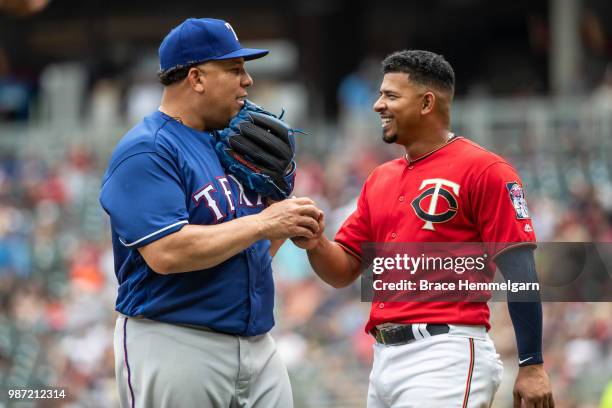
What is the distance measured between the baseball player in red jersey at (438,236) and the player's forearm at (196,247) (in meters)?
0.49

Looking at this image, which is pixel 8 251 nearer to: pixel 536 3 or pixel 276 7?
pixel 276 7

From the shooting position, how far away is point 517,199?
3826 millimetres

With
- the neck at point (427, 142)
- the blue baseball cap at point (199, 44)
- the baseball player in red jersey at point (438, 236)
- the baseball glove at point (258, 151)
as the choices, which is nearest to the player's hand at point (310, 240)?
the baseball player in red jersey at point (438, 236)

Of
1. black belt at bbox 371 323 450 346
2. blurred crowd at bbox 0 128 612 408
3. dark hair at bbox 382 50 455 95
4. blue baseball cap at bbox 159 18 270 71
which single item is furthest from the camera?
blurred crowd at bbox 0 128 612 408

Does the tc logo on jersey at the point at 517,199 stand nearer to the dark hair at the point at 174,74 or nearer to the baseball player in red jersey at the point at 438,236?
the baseball player in red jersey at the point at 438,236

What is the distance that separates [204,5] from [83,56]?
2.98 metres

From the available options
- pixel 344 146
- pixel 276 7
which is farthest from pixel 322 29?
pixel 344 146

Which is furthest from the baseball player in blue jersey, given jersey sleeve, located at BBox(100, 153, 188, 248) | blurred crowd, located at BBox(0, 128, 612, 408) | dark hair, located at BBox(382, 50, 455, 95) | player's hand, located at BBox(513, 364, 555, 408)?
blurred crowd, located at BBox(0, 128, 612, 408)

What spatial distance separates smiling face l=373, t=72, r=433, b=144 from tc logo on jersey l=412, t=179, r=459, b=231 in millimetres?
236

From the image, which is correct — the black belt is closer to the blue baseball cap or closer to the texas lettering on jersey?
the texas lettering on jersey

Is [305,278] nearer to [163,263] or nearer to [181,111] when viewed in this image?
[181,111]

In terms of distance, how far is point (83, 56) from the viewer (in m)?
20.6

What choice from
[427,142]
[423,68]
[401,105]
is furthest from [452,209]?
[423,68]

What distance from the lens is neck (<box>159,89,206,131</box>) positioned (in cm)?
386
